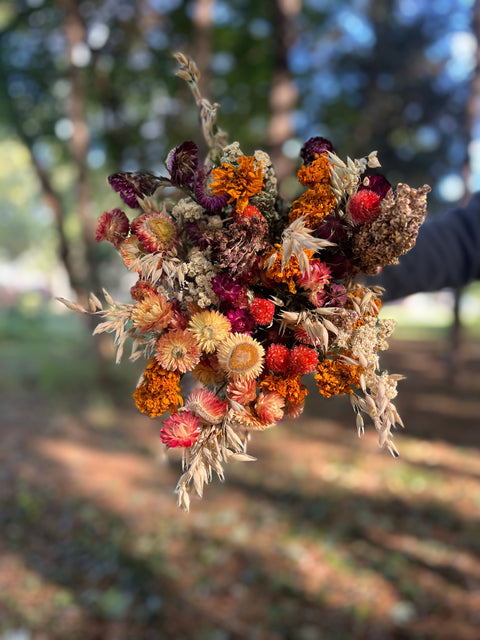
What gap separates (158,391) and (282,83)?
5.63 m

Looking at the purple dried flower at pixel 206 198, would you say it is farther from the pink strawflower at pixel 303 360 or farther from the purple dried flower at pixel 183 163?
the pink strawflower at pixel 303 360

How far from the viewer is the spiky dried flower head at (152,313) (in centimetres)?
116

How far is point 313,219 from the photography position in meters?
1.19

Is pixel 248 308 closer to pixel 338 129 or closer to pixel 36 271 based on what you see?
pixel 338 129

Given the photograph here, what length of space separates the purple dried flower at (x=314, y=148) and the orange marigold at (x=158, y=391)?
64 centimetres

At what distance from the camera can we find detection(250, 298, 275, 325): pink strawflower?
3.80 feet

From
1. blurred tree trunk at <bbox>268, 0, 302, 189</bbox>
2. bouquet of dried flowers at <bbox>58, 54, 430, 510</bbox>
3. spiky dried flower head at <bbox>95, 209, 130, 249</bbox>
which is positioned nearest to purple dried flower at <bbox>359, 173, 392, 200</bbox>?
bouquet of dried flowers at <bbox>58, 54, 430, 510</bbox>

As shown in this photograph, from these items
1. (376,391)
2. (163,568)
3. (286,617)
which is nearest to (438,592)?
(286,617)

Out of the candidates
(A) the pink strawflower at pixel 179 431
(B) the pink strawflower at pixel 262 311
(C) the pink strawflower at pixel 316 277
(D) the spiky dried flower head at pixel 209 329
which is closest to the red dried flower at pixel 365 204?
(C) the pink strawflower at pixel 316 277

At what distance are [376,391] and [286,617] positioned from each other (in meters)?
3.57

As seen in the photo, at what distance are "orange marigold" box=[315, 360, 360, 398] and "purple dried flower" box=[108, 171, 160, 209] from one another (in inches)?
24.9

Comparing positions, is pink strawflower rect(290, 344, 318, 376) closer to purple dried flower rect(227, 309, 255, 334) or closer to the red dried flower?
purple dried flower rect(227, 309, 255, 334)

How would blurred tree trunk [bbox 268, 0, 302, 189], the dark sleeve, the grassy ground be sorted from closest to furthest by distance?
the dark sleeve < the grassy ground < blurred tree trunk [bbox 268, 0, 302, 189]

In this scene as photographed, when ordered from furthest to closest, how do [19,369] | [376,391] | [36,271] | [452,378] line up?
[36,271] → [19,369] → [452,378] → [376,391]
